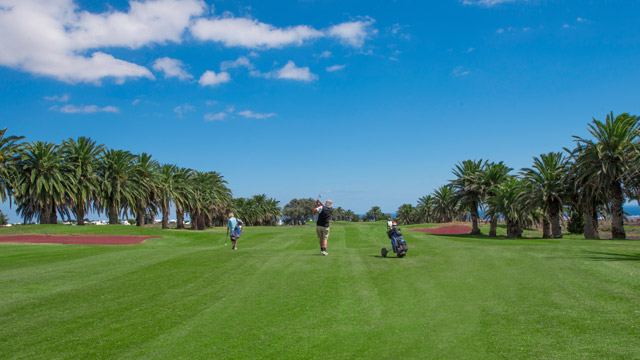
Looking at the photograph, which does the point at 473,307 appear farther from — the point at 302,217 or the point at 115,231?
the point at 302,217

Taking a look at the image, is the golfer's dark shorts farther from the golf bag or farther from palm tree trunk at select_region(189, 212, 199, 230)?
palm tree trunk at select_region(189, 212, 199, 230)

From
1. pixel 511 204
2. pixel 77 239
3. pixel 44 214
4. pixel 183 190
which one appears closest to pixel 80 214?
pixel 44 214

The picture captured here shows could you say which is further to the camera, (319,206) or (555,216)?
(555,216)

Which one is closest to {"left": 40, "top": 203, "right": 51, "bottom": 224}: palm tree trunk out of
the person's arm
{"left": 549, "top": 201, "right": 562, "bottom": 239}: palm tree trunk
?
the person's arm

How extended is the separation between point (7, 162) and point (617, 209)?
2478 inches

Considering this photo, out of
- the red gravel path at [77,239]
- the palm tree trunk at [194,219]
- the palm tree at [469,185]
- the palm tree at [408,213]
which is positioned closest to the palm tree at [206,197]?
the palm tree trunk at [194,219]

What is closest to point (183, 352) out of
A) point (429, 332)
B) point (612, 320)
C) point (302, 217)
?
point (429, 332)

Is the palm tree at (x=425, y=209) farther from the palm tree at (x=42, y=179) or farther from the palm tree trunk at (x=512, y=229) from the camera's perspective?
the palm tree at (x=42, y=179)

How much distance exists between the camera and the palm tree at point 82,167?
50.2m

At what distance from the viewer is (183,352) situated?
6.70 m

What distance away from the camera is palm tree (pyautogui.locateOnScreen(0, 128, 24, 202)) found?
45.3 metres

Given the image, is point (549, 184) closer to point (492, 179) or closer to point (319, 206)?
point (492, 179)

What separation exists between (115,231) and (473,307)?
39475 millimetres

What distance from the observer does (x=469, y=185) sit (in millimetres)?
51312
